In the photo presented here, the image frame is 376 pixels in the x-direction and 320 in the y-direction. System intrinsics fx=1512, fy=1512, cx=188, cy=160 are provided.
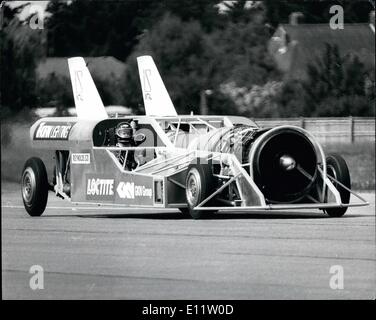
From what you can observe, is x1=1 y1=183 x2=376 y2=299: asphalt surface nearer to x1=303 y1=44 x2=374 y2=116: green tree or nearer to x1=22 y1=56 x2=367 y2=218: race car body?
x1=22 y1=56 x2=367 y2=218: race car body

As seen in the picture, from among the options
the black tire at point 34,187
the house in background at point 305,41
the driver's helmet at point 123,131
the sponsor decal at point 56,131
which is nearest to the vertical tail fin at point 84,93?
the driver's helmet at point 123,131

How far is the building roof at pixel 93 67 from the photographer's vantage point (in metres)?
11.9

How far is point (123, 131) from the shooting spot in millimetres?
15227

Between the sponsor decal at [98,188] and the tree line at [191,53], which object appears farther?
the sponsor decal at [98,188]

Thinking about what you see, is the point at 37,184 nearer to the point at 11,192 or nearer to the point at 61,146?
the point at 61,146

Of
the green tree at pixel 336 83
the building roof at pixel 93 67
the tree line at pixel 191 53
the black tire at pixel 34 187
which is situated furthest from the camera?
the black tire at pixel 34 187

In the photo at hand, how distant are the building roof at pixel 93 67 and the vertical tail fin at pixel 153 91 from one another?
193 millimetres

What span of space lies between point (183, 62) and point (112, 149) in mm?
3019

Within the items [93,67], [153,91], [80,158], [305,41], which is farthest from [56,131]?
[305,41]

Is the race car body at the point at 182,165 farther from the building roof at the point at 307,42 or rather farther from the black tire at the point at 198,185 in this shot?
the building roof at the point at 307,42

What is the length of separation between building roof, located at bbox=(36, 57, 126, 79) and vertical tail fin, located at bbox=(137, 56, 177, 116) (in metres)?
0.19

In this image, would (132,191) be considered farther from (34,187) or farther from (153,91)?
(153,91)

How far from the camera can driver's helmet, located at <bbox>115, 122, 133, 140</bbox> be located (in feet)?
50.0

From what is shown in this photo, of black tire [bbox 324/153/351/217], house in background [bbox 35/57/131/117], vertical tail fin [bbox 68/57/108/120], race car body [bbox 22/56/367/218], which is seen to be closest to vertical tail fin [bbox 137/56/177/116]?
race car body [bbox 22/56/367/218]
